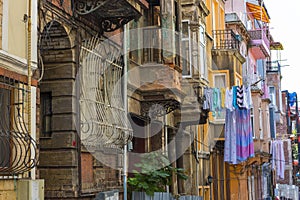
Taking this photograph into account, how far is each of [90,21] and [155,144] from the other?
6.19 m

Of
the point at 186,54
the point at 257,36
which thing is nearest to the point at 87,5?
the point at 186,54

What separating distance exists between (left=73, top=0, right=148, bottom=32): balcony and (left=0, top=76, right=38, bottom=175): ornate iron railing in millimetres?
3047

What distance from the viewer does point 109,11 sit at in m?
13.0

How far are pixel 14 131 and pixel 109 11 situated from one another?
436 centimetres

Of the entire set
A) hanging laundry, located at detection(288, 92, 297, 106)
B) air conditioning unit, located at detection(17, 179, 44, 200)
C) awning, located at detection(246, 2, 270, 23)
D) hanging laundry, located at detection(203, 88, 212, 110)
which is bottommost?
air conditioning unit, located at detection(17, 179, 44, 200)

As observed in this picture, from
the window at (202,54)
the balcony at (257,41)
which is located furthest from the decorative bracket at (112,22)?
the balcony at (257,41)

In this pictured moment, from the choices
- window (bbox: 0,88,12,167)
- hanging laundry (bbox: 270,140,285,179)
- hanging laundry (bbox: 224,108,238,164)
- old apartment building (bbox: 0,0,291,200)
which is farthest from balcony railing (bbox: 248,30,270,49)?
window (bbox: 0,88,12,167)

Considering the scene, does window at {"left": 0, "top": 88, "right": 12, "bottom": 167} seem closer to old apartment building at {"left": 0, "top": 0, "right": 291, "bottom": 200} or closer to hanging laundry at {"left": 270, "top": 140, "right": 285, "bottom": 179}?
old apartment building at {"left": 0, "top": 0, "right": 291, "bottom": 200}

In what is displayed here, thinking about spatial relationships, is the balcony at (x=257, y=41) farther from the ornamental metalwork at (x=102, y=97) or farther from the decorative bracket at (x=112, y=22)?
the decorative bracket at (x=112, y=22)

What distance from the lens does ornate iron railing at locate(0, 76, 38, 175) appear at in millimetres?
9477

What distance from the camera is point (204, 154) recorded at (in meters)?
24.8

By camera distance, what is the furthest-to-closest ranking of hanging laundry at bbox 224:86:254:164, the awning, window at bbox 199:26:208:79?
the awning < hanging laundry at bbox 224:86:254:164 < window at bbox 199:26:208:79

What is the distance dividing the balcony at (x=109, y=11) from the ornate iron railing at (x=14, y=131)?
10.00ft

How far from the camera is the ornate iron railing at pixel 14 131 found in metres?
9.48
